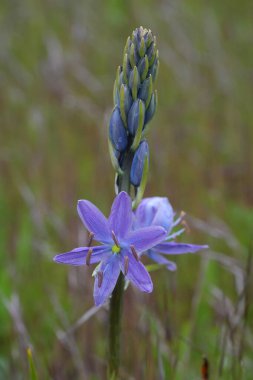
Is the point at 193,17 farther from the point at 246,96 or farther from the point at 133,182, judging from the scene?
the point at 133,182

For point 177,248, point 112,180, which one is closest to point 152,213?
point 177,248

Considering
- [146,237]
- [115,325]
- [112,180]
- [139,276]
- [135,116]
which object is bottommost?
[115,325]

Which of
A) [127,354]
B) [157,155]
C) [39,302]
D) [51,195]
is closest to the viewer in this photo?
[127,354]

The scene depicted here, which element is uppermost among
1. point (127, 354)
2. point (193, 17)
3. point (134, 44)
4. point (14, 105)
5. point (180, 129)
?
point (193, 17)

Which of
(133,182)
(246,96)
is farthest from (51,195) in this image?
(133,182)

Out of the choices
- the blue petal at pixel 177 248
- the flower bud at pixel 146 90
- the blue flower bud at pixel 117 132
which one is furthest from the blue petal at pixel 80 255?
the flower bud at pixel 146 90

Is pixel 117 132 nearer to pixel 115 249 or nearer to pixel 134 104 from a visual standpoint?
pixel 134 104

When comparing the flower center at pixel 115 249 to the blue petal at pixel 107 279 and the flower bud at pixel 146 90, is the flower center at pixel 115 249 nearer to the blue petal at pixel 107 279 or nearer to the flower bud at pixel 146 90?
the blue petal at pixel 107 279
